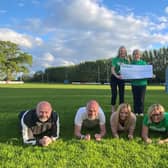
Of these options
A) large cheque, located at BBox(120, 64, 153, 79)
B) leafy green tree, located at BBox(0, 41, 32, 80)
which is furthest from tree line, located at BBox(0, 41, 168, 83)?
large cheque, located at BBox(120, 64, 153, 79)

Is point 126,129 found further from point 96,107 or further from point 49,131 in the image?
point 49,131

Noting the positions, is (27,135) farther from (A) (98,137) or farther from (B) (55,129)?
(A) (98,137)

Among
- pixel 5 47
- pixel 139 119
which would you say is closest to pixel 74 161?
pixel 139 119

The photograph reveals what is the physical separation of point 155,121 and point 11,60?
106 m

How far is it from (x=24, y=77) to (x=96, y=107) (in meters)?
133

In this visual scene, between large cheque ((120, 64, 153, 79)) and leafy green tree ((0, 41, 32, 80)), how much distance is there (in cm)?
9999

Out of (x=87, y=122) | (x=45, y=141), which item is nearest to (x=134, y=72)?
(x=87, y=122)

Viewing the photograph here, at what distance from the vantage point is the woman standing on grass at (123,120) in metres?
9.02

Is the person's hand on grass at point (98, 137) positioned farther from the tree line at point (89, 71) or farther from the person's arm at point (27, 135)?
the tree line at point (89, 71)

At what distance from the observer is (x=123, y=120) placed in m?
9.31

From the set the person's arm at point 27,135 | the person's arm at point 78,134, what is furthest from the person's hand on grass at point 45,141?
the person's arm at point 78,134

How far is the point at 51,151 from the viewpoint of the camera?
827 cm

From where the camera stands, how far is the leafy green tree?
110250mm

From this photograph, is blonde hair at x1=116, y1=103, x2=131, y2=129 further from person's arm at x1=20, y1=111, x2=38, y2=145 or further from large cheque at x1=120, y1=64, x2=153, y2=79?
large cheque at x1=120, y1=64, x2=153, y2=79
